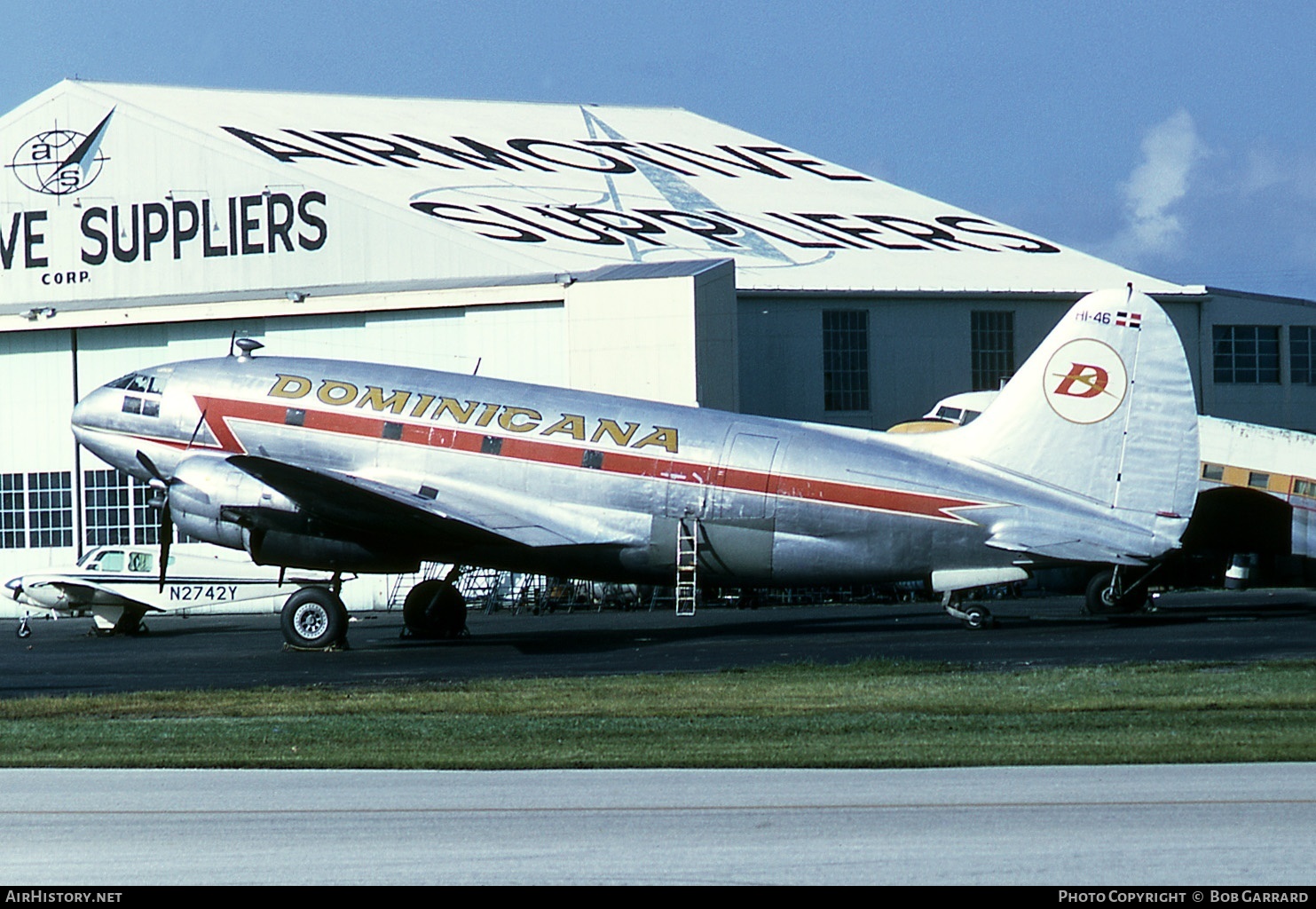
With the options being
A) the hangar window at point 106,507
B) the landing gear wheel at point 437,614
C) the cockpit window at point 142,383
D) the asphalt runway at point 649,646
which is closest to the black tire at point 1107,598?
the asphalt runway at point 649,646

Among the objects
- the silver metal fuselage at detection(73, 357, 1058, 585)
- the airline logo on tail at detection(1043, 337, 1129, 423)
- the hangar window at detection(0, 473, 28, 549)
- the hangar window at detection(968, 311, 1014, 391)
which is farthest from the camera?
the hangar window at detection(0, 473, 28, 549)

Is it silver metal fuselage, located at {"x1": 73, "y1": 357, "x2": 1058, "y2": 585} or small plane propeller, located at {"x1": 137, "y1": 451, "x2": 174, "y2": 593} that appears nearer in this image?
silver metal fuselage, located at {"x1": 73, "y1": 357, "x2": 1058, "y2": 585}

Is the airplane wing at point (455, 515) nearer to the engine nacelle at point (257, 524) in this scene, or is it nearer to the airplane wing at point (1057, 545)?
the engine nacelle at point (257, 524)

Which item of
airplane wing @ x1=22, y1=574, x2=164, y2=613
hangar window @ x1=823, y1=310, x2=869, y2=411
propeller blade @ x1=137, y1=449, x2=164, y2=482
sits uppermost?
hangar window @ x1=823, y1=310, x2=869, y2=411

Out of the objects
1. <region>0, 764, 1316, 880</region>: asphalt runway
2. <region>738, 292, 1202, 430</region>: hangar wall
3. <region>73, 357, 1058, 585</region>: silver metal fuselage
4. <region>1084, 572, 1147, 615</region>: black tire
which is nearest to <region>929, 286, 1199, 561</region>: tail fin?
<region>73, 357, 1058, 585</region>: silver metal fuselage

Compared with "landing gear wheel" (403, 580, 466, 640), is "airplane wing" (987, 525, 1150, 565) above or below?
above

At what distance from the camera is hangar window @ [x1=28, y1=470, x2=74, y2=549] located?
49438 millimetres

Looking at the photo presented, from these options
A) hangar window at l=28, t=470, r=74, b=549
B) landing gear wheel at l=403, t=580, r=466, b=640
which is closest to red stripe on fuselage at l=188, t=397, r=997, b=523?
landing gear wheel at l=403, t=580, r=466, b=640

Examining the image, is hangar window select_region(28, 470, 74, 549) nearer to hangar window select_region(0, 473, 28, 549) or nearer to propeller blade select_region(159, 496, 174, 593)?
hangar window select_region(0, 473, 28, 549)

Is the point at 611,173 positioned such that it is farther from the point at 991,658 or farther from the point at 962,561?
the point at 991,658

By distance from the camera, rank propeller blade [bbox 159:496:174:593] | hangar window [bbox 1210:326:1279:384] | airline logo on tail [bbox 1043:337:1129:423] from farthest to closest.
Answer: hangar window [bbox 1210:326:1279:384] → propeller blade [bbox 159:496:174:593] → airline logo on tail [bbox 1043:337:1129:423]

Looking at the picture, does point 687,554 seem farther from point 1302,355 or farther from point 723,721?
point 1302,355

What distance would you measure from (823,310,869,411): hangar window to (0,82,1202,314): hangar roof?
1119mm
